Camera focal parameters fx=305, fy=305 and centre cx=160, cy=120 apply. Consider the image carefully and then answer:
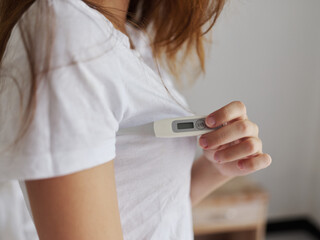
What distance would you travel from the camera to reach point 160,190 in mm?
468

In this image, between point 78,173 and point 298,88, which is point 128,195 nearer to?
point 78,173

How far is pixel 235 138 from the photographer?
1.53ft

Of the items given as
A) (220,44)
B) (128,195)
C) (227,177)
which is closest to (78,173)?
(128,195)

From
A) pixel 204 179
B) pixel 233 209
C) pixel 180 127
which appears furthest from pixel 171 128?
pixel 233 209

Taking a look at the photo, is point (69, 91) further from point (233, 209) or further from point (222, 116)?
point (233, 209)

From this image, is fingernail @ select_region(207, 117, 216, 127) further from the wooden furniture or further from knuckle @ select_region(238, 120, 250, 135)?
the wooden furniture

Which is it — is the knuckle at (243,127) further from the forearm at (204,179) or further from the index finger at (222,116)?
the forearm at (204,179)

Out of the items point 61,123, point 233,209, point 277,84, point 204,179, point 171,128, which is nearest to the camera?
point 61,123

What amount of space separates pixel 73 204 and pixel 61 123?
9 centimetres

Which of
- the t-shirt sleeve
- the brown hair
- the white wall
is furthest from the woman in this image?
the white wall

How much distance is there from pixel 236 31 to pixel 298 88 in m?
0.52

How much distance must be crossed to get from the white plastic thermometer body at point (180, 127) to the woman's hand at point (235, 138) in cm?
1

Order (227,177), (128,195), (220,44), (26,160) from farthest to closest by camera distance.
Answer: (220,44) → (227,177) → (128,195) → (26,160)

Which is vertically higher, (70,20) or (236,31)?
(70,20)
